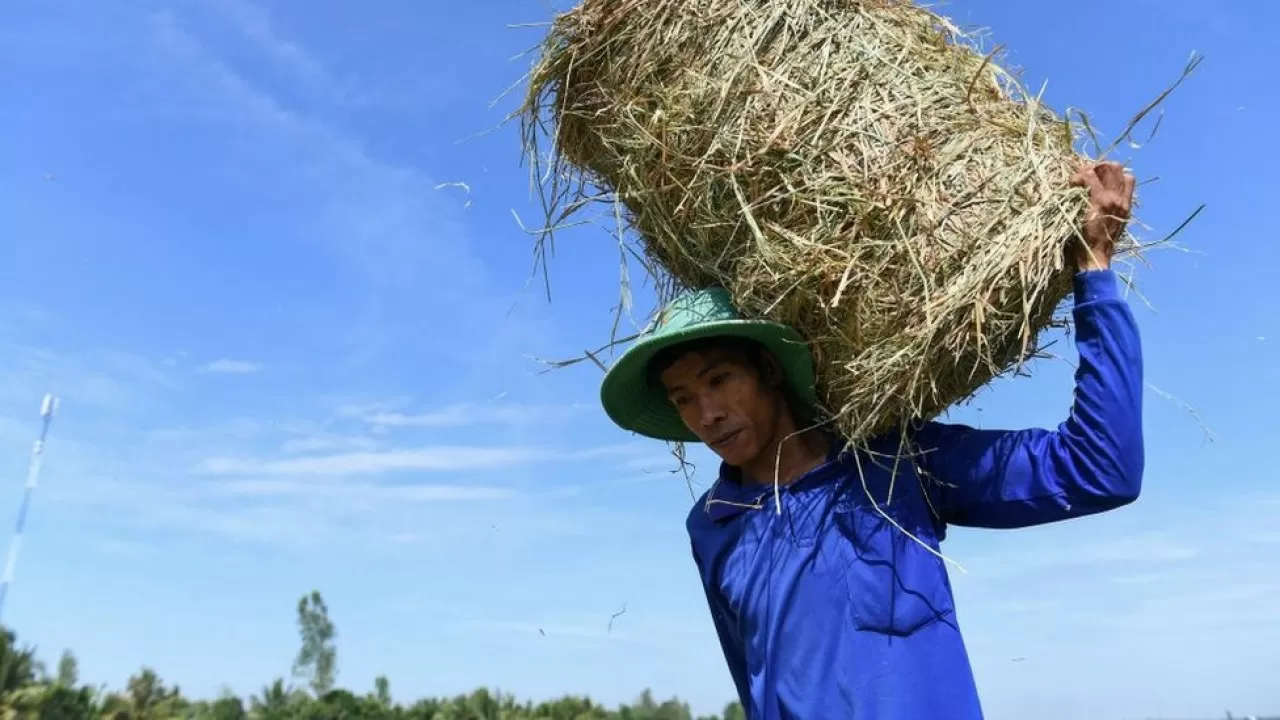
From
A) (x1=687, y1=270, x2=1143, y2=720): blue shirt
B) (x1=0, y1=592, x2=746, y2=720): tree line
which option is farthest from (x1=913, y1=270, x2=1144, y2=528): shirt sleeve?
(x1=0, y1=592, x2=746, y2=720): tree line

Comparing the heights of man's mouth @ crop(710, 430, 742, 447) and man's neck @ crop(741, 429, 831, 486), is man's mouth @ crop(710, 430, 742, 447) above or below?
above

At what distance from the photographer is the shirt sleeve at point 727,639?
2.28 m

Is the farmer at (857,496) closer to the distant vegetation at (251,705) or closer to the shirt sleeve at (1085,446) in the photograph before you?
the shirt sleeve at (1085,446)

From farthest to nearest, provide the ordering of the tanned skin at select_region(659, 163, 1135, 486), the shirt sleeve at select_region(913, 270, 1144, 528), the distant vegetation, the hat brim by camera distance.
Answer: the distant vegetation → the tanned skin at select_region(659, 163, 1135, 486) → the hat brim → the shirt sleeve at select_region(913, 270, 1144, 528)

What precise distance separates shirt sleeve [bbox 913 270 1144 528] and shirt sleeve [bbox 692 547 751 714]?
646 mm

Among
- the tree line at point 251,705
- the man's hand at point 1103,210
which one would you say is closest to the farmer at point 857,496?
the man's hand at point 1103,210

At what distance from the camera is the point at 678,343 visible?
2.29 metres

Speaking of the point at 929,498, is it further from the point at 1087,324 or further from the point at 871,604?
the point at 1087,324

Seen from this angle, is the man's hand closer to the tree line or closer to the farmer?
the farmer

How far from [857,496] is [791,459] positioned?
22 cm

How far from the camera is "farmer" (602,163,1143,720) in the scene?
1.77 m

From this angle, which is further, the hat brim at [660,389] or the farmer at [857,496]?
the hat brim at [660,389]

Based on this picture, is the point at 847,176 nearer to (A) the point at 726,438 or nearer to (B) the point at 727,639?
(A) the point at 726,438

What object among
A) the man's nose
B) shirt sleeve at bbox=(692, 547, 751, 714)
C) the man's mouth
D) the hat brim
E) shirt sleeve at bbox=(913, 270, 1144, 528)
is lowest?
shirt sleeve at bbox=(692, 547, 751, 714)
